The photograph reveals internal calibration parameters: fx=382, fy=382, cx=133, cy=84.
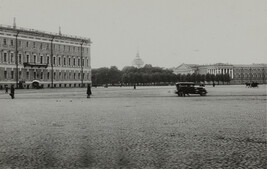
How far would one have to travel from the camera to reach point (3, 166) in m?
6.44

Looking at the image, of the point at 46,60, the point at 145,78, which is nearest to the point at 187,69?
the point at 145,78

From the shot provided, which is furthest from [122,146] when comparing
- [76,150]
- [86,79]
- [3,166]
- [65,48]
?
[86,79]

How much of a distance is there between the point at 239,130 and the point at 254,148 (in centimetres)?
269

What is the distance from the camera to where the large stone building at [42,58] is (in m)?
65.1

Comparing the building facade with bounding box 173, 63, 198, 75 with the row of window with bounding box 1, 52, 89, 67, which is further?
the building facade with bounding box 173, 63, 198, 75

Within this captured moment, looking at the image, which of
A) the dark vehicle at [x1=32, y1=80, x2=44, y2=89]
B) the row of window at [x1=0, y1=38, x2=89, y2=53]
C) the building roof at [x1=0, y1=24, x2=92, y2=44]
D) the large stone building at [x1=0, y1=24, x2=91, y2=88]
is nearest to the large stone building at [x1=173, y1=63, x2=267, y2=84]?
the large stone building at [x1=0, y1=24, x2=91, y2=88]

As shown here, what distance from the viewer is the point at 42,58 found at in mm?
73500

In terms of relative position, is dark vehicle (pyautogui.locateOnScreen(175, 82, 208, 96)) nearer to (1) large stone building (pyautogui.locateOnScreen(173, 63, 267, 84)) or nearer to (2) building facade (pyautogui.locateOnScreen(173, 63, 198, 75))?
(1) large stone building (pyautogui.locateOnScreen(173, 63, 267, 84))

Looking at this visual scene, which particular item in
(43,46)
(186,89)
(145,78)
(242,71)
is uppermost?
(43,46)

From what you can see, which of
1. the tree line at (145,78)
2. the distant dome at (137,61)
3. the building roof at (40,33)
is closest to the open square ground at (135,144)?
the building roof at (40,33)

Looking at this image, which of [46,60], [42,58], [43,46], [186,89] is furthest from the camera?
[46,60]

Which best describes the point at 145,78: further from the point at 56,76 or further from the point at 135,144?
the point at 135,144

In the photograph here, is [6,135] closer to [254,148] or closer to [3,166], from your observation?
[3,166]

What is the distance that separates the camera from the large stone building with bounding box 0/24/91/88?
65125mm
